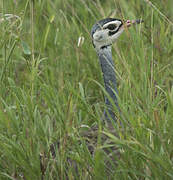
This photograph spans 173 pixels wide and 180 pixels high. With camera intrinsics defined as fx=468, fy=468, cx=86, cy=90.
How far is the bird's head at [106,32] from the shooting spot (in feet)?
9.02

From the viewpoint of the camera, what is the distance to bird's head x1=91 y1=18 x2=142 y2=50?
275 centimetres

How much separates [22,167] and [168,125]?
643 mm

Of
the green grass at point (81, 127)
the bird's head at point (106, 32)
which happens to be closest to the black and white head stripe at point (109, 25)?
the bird's head at point (106, 32)

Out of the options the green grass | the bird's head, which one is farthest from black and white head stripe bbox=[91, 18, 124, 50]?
the green grass

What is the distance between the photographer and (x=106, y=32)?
2.78 metres

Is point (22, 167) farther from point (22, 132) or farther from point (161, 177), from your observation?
point (161, 177)

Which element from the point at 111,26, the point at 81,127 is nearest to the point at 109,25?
the point at 111,26

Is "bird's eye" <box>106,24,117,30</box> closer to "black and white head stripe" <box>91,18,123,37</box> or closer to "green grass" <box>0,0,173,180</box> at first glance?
"black and white head stripe" <box>91,18,123,37</box>

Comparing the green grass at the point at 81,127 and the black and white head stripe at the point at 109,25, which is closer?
the green grass at the point at 81,127

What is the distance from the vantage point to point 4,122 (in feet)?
6.89

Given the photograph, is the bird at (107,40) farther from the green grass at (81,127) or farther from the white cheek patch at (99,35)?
the green grass at (81,127)

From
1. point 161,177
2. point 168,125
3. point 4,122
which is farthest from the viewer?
point 4,122

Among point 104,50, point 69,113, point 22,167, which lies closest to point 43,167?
point 22,167

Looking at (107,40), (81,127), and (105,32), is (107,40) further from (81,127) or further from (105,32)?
(81,127)
